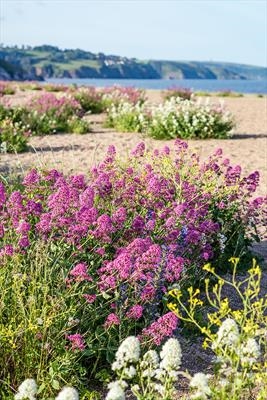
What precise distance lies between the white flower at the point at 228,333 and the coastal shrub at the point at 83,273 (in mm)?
602

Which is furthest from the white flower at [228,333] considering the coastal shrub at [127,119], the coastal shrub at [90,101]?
the coastal shrub at [90,101]

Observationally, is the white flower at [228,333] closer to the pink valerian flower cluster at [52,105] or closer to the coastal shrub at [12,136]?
the coastal shrub at [12,136]

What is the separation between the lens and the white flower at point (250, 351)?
3.22 metres

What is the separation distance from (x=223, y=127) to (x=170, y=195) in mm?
14063

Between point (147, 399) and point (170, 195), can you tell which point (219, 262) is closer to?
point (170, 195)

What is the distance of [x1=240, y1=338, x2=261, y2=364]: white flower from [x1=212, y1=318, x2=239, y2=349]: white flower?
0.19 ft

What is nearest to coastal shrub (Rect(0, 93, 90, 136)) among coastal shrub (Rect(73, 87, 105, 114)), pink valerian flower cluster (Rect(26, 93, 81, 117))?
pink valerian flower cluster (Rect(26, 93, 81, 117))

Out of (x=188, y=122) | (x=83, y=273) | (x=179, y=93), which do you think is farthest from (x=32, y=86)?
(x=83, y=273)

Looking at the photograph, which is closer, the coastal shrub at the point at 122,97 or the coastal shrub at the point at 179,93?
the coastal shrub at the point at 122,97

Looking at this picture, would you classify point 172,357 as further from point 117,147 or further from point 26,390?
point 117,147

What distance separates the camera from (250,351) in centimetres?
325

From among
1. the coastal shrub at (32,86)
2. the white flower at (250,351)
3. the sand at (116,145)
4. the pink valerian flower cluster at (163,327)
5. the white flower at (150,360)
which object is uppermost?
the white flower at (250,351)

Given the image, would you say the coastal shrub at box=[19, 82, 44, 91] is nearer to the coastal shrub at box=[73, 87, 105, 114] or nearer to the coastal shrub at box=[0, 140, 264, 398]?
the coastal shrub at box=[73, 87, 105, 114]

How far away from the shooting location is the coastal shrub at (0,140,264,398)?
420 cm
